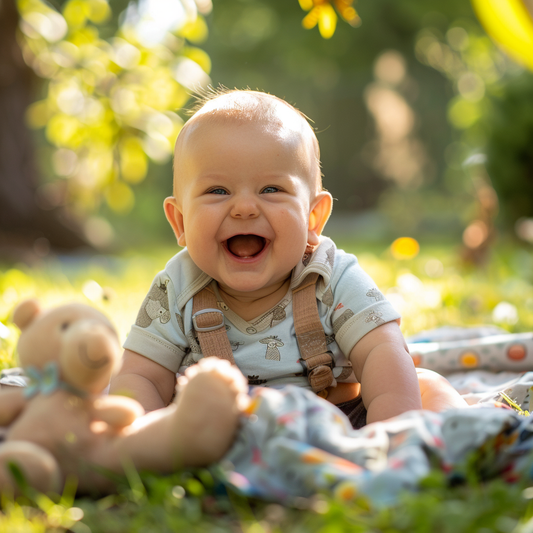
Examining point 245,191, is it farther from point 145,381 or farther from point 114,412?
point 114,412

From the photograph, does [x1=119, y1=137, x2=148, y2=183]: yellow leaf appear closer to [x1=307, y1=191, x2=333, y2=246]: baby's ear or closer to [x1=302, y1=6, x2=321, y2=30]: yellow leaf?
[x1=302, y1=6, x2=321, y2=30]: yellow leaf

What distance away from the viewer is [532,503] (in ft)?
3.25

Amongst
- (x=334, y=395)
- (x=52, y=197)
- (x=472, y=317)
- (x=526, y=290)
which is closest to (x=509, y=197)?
(x=526, y=290)

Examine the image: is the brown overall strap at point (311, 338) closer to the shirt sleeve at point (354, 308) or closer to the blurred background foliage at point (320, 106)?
the shirt sleeve at point (354, 308)

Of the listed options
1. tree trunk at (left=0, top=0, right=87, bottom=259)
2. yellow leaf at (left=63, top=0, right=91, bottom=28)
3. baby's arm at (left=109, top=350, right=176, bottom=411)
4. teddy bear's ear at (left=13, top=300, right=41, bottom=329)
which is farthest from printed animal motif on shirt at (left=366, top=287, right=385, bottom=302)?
tree trunk at (left=0, top=0, right=87, bottom=259)

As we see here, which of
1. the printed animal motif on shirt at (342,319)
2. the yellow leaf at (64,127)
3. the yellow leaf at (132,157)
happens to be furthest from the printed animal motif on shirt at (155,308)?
the yellow leaf at (64,127)

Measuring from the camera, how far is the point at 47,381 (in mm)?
1115

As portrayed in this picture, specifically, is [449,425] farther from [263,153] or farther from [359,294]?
[263,153]

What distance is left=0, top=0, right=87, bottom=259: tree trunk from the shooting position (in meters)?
5.73

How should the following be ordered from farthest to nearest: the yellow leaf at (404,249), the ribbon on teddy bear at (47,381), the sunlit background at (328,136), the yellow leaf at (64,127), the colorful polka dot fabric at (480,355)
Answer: the yellow leaf at (404,249), the yellow leaf at (64,127), the sunlit background at (328,136), the colorful polka dot fabric at (480,355), the ribbon on teddy bear at (47,381)

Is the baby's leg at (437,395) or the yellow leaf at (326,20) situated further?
the yellow leaf at (326,20)

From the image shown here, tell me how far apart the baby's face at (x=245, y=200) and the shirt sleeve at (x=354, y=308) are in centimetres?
15

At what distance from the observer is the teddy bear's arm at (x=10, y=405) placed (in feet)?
3.82

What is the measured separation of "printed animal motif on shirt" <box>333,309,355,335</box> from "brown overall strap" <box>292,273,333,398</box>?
0.13ft
